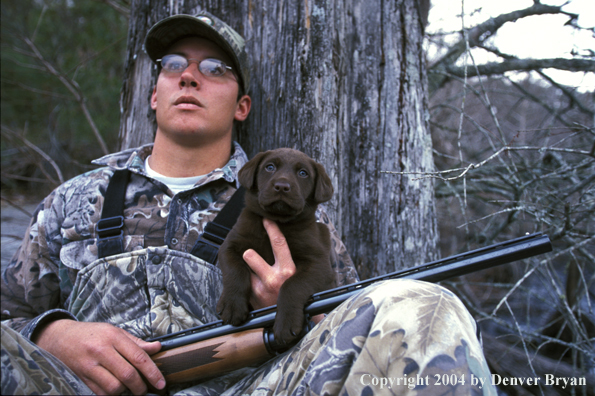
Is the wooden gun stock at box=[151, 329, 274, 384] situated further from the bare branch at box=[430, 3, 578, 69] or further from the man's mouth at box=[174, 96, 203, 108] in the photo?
the bare branch at box=[430, 3, 578, 69]

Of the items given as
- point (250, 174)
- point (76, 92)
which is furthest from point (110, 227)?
point (76, 92)

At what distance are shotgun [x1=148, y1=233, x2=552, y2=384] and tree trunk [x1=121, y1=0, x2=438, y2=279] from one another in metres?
1.11

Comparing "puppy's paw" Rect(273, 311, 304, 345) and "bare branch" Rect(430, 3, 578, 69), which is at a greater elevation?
"bare branch" Rect(430, 3, 578, 69)

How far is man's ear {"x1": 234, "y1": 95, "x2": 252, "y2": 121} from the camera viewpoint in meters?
3.14

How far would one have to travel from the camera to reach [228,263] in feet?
7.28

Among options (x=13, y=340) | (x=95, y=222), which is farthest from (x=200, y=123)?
(x=13, y=340)

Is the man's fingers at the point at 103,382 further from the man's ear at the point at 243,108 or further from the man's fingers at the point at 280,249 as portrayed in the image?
the man's ear at the point at 243,108

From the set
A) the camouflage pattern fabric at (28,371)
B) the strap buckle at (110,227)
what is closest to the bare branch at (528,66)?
the strap buckle at (110,227)

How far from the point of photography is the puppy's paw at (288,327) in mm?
1912

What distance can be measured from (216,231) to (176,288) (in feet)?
1.31

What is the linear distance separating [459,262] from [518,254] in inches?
9.6

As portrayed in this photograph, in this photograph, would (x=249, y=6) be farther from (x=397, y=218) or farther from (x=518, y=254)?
(x=518, y=254)

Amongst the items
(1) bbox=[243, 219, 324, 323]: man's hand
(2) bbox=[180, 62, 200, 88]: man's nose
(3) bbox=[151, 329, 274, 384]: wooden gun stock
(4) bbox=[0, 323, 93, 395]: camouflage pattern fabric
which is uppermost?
(2) bbox=[180, 62, 200, 88]: man's nose

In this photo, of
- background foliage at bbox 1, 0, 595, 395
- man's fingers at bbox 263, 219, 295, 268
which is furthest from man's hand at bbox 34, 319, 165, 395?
background foliage at bbox 1, 0, 595, 395
